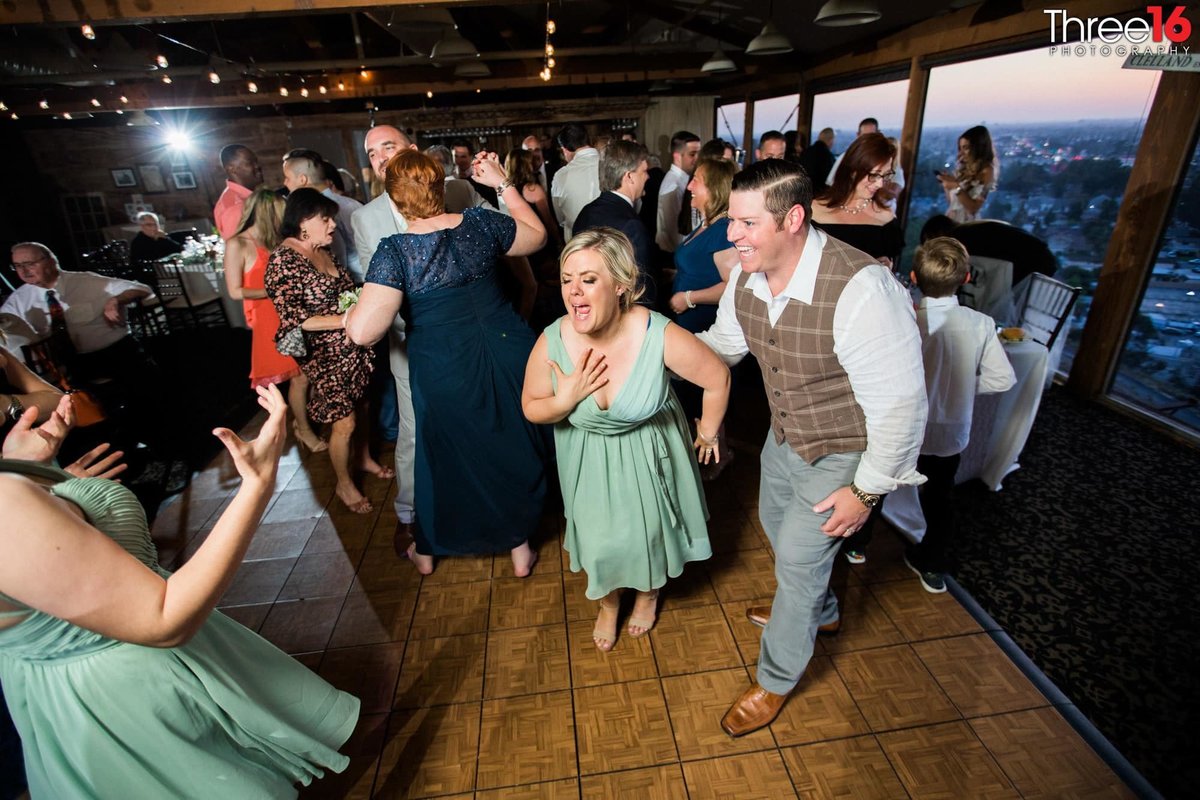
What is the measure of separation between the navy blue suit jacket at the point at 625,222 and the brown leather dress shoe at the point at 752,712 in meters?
1.74

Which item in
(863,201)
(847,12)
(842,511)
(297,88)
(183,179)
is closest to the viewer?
(842,511)

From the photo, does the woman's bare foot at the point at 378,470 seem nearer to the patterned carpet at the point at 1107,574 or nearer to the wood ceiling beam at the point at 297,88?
the patterned carpet at the point at 1107,574

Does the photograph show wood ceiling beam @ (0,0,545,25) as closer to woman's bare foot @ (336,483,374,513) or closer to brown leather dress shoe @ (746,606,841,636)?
woman's bare foot @ (336,483,374,513)

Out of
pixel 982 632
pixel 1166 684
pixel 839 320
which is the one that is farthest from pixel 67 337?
pixel 1166 684

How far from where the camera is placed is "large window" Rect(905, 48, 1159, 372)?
162 inches

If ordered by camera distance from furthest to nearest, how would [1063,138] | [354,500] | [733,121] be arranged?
[733,121] → [1063,138] → [354,500]

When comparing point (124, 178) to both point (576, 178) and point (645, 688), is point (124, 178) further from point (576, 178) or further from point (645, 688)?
point (645, 688)

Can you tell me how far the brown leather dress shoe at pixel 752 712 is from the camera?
1.98 metres

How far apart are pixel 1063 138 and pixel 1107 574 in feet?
11.9

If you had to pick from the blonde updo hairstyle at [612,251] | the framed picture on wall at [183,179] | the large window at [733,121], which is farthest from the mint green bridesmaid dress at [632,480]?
the framed picture on wall at [183,179]

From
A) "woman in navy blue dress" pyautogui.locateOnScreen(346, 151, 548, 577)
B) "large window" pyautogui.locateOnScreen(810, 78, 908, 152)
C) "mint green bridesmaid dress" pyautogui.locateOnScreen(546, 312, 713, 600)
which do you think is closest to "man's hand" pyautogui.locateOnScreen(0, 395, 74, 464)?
"woman in navy blue dress" pyautogui.locateOnScreen(346, 151, 548, 577)

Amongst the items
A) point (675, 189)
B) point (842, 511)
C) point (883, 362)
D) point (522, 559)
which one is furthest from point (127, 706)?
point (675, 189)

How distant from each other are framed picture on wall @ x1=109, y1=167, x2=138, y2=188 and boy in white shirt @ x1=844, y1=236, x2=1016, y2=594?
13833mm

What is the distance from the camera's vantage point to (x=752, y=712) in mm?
1995
